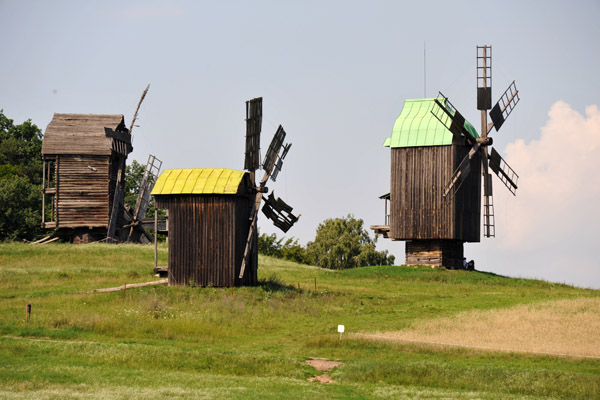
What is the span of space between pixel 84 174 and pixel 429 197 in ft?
89.1

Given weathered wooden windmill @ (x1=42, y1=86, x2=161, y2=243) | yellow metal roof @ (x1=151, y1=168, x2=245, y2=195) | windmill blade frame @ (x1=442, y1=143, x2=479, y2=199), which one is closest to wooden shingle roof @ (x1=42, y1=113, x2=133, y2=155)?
weathered wooden windmill @ (x1=42, y1=86, x2=161, y2=243)

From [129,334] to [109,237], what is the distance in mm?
35676

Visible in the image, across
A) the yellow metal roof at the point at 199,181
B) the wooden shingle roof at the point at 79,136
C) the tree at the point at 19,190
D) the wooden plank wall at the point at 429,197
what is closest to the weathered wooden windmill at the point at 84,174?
the wooden shingle roof at the point at 79,136

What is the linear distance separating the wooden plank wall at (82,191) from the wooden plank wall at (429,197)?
2300 centimetres

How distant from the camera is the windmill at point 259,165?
43.1 meters

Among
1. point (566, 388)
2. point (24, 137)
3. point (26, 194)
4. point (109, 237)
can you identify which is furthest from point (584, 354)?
point (24, 137)

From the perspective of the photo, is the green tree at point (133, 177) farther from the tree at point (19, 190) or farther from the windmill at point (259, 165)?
the windmill at point (259, 165)

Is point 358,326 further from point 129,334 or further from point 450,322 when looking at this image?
point 129,334

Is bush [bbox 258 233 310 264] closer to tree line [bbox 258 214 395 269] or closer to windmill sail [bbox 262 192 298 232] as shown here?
tree line [bbox 258 214 395 269]

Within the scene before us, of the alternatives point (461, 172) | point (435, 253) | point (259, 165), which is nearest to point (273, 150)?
point (259, 165)

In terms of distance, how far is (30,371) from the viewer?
2319 centimetres

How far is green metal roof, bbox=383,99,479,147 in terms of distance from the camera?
5797cm

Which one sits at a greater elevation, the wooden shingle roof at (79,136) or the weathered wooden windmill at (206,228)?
the wooden shingle roof at (79,136)

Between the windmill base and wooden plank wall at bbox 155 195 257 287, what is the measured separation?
2147 centimetres
